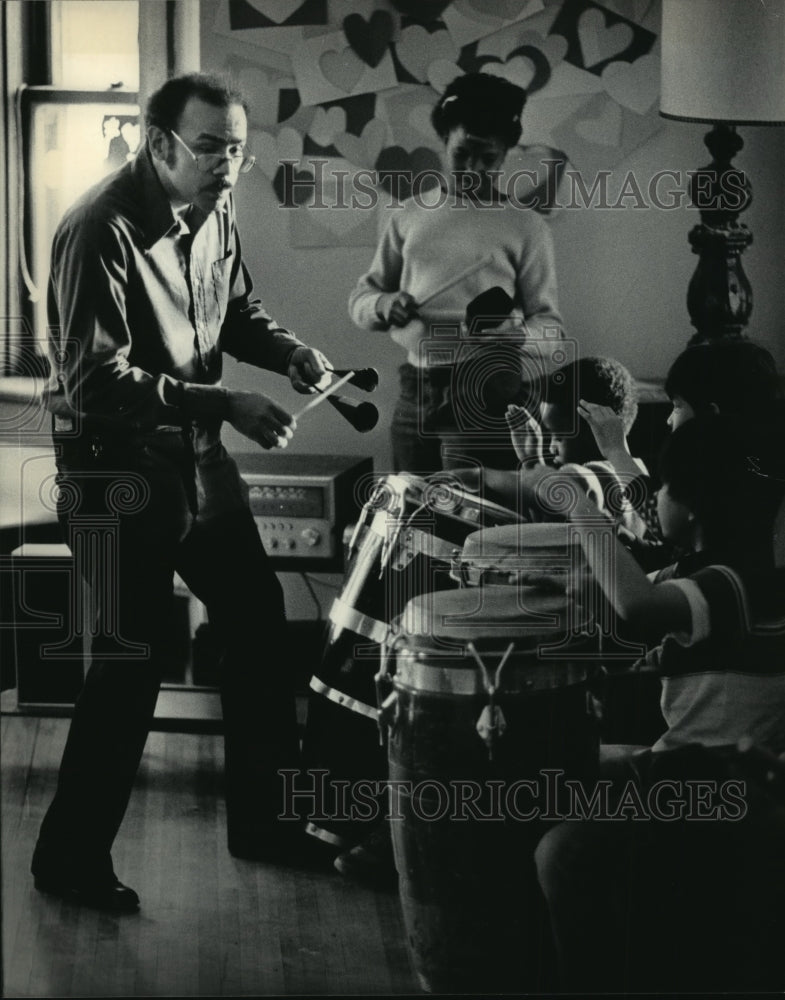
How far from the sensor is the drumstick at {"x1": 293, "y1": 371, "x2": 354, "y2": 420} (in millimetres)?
2600

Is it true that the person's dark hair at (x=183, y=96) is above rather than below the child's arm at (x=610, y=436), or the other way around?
above

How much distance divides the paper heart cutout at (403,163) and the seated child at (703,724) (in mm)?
631

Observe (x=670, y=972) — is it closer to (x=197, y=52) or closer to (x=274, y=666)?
(x=274, y=666)

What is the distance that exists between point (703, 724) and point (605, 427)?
0.62 m

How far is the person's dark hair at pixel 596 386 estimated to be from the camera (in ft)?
8.52

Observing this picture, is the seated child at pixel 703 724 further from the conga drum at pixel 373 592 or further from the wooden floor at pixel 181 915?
the wooden floor at pixel 181 915

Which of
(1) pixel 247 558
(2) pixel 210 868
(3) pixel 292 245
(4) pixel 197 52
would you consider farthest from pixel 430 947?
(4) pixel 197 52

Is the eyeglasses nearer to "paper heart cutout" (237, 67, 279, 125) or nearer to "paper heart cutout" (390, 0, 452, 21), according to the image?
"paper heart cutout" (237, 67, 279, 125)

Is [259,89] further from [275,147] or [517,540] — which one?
[517,540]

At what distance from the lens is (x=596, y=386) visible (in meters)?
2.60

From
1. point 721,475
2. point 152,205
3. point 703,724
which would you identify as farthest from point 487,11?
point 703,724

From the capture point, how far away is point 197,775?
8.74 feet

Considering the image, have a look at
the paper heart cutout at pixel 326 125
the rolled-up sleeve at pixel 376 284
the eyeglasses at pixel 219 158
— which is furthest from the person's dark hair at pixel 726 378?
the eyeglasses at pixel 219 158

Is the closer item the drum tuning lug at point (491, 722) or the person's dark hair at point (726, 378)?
the drum tuning lug at point (491, 722)
